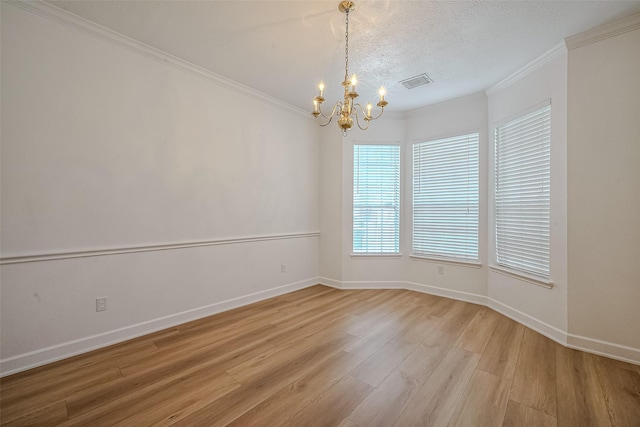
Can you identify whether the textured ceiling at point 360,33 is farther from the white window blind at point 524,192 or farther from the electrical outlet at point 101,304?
the electrical outlet at point 101,304

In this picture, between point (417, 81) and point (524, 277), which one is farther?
point (417, 81)

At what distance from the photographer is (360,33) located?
2.46 m

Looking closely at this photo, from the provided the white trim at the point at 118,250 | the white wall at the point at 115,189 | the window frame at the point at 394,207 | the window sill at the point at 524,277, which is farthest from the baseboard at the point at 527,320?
the white trim at the point at 118,250

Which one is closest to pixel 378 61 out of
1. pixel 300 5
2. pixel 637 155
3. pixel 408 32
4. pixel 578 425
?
pixel 408 32

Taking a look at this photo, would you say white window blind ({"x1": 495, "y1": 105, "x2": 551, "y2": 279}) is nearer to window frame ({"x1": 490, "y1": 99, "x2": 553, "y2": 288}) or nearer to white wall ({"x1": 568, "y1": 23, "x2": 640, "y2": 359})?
window frame ({"x1": 490, "y1": 99, "x2": 553, "y2": 288})

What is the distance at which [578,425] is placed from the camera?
1611 millimetres

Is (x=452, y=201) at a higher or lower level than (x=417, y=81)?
lower

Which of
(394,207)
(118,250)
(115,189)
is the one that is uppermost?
(115,189)

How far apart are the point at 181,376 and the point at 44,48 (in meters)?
2.90

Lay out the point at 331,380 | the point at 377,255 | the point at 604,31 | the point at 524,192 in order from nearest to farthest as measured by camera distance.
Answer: the point at 331,380 < the point at 604,31 < the point at 524,192 < the point at 377,255

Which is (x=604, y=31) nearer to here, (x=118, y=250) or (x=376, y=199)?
(x=376, y=199)

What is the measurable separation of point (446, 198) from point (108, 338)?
174 inches

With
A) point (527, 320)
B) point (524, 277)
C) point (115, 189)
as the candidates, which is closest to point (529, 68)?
point (524, 277)

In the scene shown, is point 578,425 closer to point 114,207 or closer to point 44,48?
point 114,207
